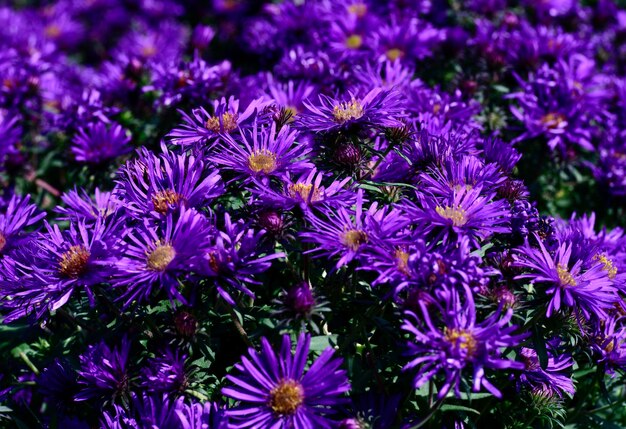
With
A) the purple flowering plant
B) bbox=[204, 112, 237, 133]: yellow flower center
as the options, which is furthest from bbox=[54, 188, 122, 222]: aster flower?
bbox=[204, 112, 237, 133]: yellow flower center

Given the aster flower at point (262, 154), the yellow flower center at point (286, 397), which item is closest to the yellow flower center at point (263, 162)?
the aster flower at point (262, 154)

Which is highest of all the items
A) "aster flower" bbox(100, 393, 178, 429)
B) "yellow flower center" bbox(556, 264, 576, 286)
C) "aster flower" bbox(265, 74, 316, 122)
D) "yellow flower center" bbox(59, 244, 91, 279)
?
"aster flower" bbox(265, 74, 316, 122)

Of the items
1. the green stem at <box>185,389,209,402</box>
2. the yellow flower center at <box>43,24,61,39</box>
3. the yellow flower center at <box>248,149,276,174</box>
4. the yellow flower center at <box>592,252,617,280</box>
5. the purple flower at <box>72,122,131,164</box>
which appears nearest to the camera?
the green stem at <box>185,389,209,402</box>

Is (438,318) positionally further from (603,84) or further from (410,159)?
(603,84)

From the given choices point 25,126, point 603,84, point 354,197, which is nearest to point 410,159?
point 354,197

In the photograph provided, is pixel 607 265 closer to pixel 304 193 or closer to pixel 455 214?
pixel 455 214

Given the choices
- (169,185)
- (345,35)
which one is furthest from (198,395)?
(345,35)

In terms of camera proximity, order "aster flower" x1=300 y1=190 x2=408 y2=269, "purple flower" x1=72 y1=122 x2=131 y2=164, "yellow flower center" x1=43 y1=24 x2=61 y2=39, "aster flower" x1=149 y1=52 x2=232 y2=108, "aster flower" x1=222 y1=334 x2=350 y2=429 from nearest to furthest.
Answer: "aster flower" x1=222 y1=334 x2=350 y2=429 < "aster flower" x1=300 y1=190 x2=408 y2=269 < "purple flower" x1=72 y1=122 x2=131 y2=164 < "aster flower" x1=149 y1=52 x2=232 y2=108 < "yellow flower center" x1=43 y1=24 x2=61 y2=39

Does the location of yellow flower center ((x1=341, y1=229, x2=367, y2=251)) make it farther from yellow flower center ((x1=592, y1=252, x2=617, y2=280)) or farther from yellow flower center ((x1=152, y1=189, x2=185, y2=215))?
yellow flower center ((x1=592, y1=252, x2=617, y2=280))
